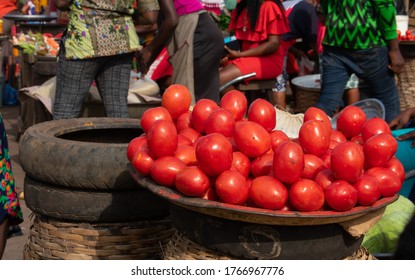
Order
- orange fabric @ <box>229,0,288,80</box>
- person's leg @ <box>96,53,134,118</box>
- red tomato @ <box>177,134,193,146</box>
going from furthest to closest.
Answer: orange fabric @ <box>229,0,288,80</box>, person's leg @ <box>96,53,134,118</box>, red tomato @ <box>177,134,193,146</box>

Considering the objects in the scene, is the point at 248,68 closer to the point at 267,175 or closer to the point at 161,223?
the point at 161,223

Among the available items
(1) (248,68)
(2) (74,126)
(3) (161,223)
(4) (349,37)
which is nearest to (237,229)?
(3) (161,223)

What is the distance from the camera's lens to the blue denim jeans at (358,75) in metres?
5.59

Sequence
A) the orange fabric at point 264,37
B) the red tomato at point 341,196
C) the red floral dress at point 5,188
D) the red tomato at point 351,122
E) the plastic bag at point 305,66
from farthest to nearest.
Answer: the plastic bag at point 305,66
the orange fabric at point 264,37
the red floral dress at point 5,188
the red tomato at point 351,122
the red tomato at point 341,196

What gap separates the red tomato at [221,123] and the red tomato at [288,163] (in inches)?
12.0

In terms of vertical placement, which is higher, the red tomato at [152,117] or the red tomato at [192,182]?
the red tomato at [152,117]

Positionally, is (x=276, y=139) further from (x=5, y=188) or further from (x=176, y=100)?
(x=5, y=188)

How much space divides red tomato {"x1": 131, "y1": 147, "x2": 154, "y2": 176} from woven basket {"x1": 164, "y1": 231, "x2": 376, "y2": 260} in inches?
10.2

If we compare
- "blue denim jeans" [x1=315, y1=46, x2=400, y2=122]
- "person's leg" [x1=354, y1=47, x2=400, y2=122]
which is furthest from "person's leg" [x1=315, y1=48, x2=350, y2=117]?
"person's leg" [x1=354, y1=47, x2=400, y2=122]

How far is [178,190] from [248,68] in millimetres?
4558

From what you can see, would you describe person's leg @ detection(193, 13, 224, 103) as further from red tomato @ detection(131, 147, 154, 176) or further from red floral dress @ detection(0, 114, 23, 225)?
red tomato @ detection(131, 147, 154, 176)

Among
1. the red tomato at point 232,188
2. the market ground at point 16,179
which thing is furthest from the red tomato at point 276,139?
the market ground at point 16,179

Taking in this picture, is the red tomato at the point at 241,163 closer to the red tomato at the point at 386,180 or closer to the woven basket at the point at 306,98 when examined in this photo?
the red tomato at the point at 386,180

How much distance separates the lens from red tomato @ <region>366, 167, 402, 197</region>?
230 centimetres
